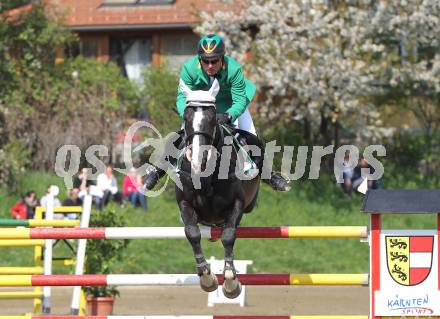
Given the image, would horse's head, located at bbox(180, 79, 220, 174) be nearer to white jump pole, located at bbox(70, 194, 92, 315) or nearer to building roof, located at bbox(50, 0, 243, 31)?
white jump pole, located at bbox(70, 194, 92, 315)

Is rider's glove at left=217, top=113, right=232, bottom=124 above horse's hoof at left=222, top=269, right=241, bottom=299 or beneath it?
above

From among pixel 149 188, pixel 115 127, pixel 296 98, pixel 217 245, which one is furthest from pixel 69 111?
pixel 149 188

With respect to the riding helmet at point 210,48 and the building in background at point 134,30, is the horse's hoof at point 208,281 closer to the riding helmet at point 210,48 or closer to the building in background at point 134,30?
the riding helmet at point 210,48

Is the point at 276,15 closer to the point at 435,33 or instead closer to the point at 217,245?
the point at 435,33

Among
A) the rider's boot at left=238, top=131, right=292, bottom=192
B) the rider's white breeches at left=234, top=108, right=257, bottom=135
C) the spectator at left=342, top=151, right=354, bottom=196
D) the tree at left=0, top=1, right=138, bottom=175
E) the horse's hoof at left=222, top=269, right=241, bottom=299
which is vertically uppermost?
the tree at left=0, top=1, right=138, bottom=175

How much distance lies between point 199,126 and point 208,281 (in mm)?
1118

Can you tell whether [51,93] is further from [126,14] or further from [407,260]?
[407,260]

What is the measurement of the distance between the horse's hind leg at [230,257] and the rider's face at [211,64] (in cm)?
109

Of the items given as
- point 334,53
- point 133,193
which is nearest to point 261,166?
point 133,193

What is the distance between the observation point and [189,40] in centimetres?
2789

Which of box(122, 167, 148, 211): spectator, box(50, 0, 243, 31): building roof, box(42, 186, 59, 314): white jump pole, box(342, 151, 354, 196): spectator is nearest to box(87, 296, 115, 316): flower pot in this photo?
box(42, 186, 59, 314): white jump pole

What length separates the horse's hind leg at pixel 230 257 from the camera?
25.9 ft

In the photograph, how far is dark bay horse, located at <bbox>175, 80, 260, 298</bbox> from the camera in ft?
25.6

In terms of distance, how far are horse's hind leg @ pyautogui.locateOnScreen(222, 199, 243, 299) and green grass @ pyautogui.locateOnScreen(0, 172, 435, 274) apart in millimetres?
9290
